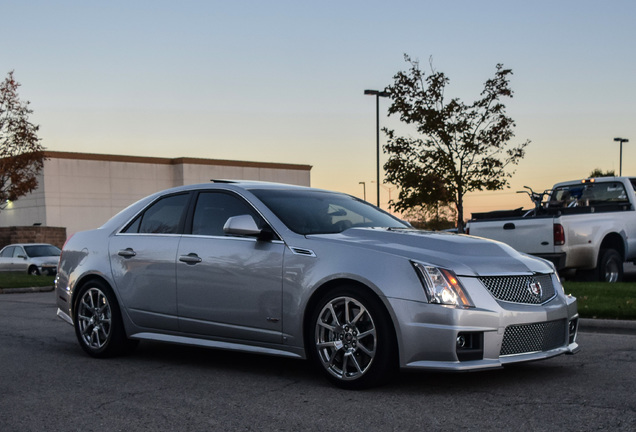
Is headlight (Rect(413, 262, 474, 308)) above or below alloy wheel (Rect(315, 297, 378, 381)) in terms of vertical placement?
above

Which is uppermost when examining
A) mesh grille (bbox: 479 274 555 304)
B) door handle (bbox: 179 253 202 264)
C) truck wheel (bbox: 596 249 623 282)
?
door handle (bbox: 179 253 202 264)

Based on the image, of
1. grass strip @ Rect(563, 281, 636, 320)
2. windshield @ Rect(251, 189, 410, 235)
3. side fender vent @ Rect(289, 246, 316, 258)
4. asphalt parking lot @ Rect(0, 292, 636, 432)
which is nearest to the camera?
asphalt parking lot @ Rect(0, 292, 636, 432)

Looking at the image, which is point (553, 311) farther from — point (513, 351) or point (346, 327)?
point (346, 327)

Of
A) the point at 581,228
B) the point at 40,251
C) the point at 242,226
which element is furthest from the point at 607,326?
the point at 40,251

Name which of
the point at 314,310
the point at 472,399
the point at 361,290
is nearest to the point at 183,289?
the point at 314,310

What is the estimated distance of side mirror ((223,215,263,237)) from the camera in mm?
6684

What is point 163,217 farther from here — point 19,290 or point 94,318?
point 19,290

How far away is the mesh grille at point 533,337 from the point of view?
594 centimetres

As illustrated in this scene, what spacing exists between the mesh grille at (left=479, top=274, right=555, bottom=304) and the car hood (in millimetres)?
51

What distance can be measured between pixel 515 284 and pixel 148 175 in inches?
2206

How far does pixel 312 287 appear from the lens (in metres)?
6.36

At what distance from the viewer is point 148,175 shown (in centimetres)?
6031

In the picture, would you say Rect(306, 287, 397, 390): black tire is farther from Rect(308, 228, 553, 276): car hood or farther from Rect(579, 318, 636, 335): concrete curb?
Rect(579, 318, 636, 335): concrete curb

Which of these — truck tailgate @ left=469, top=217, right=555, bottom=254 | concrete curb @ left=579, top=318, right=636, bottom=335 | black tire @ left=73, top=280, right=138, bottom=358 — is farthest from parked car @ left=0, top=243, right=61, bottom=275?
concrete curb @ left=579, top=318, right=636, bottom=335
